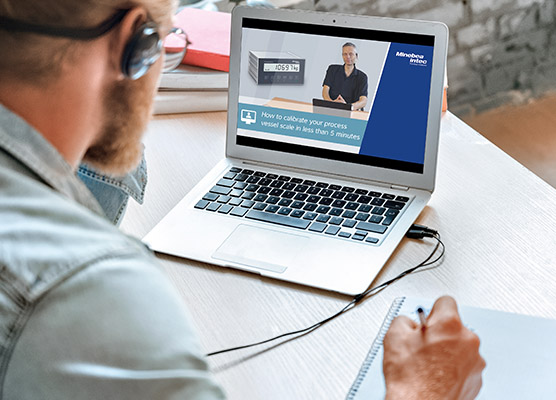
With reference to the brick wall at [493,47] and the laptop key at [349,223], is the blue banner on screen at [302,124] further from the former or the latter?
the brick wall at [493,47]

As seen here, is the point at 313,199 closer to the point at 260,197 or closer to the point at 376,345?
the point at 260,197

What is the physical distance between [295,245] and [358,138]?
23 cm

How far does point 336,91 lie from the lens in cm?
115

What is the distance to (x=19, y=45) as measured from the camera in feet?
1.96

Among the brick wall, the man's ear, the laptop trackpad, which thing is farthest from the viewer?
the brick wall

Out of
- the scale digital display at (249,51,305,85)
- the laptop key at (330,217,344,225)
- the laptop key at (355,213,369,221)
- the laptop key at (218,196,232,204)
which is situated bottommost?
the laptop key at (218,196,232,204)

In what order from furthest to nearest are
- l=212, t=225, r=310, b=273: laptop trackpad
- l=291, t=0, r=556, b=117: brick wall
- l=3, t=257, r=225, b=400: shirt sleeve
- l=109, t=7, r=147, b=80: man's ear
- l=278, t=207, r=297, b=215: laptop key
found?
l=291, t=0, r=556, b=117: brick wall < l=278, t=207, r=297, b=215: laptop key < l=212, t=225, r=310, b=273: laptop trackpad < l=109, t=7, r=147, b=80: man's ear < l=3, t=257, r=225, b=400: shirt sleeve

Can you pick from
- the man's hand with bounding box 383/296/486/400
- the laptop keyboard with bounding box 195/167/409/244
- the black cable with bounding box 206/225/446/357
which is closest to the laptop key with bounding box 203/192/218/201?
the laptop keyboard with bounding box 195/167/409/244

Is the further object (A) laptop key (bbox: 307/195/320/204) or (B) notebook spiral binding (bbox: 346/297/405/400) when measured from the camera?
(A) laptop key (bbox: 307/195/320/204)

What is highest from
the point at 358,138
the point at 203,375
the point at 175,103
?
the point at 203,375

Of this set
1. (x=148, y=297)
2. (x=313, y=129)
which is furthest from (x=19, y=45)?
(x=313, y=129)

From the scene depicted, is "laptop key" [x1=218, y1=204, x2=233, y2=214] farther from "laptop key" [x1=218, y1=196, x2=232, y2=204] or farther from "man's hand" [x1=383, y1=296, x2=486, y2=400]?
"man's hand" [x1=383, y1=296, x2=486, y2=400]

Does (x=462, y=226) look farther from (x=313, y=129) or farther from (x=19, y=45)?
(x=19, y=45)

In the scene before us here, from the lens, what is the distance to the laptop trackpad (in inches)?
39.0
